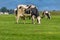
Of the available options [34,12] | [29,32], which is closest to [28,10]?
[34,12]

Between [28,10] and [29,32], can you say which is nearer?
[29,32]

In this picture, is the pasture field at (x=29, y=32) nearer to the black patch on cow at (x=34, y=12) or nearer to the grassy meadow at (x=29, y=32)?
the grassy meadow at (x=29, y=32)

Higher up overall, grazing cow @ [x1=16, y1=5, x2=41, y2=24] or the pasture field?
grazing cow @ [x1=16, y1=5, x2=41, y2=24]

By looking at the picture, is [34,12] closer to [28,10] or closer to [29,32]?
[28,10]

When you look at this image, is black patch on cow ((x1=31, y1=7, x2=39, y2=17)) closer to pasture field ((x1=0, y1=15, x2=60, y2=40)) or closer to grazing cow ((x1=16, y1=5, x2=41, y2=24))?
grazing cow ((x1=16, y1=5, x2=41, y2=24))

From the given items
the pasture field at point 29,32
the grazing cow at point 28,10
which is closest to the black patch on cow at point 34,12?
the grazing cow at point 28,10

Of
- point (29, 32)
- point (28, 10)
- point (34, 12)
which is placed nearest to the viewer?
point (29, 32)

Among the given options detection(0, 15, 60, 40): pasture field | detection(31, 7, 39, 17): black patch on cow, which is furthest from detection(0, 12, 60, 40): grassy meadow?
detection(31, 7, 39, 17): black patch on cow

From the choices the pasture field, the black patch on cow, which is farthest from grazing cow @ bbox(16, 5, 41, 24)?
the pasture field

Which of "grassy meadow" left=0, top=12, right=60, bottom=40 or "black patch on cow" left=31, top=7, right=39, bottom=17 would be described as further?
"black patch on cow" left=31, top=7, right=39, bottom=17

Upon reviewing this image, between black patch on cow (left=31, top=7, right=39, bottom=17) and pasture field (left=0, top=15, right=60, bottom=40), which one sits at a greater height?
black patch on cow (left=31, top=7, right=39, bottom=17)

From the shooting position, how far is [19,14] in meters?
32.6

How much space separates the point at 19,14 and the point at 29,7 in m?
1.70

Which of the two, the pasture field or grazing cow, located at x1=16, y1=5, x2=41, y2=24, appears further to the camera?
grazing cow, located at x1=16, y1=5, x2=41, y2=24
